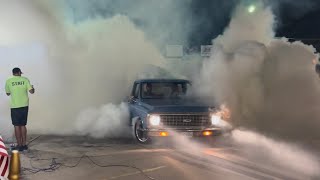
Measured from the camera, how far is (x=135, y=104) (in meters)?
11.3

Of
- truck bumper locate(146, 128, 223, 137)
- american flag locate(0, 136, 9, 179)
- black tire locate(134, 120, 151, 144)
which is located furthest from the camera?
black tire locate(134, 120, 151, 144)

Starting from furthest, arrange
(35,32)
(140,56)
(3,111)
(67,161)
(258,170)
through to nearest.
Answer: (140,56), (35,32), (3,111), (67,161), (258,170)

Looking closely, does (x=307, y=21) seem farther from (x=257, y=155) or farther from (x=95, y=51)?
(x=257, y=155)

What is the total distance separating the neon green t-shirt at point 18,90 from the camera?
969cm

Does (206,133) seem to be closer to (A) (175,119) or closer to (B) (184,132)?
(B) (184,132)


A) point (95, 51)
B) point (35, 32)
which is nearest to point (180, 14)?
point (95, 51)

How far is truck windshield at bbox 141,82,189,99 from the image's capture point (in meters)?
11.4

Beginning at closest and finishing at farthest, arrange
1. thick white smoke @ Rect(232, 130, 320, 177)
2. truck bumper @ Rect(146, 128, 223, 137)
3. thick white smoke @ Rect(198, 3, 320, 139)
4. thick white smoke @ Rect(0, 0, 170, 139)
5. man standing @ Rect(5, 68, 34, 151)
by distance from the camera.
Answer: thick white smoke @ Rect(232, 130, 320, 177) → man standing @ Rect(5, 68, 34, 151) → truck bumper @ Rect(146, 128, 223, 137) → thick white smoke @ Rect(198, 3, 320, 139) → thick white smoke @ Rect(0, 0, 170, 139)

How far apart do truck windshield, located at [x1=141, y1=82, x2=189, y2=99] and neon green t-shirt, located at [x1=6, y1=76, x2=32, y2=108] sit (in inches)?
114

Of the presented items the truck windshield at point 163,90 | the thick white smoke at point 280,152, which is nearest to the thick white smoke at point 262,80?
the thick white smoke at point 280,152

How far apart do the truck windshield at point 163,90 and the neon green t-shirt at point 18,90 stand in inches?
114

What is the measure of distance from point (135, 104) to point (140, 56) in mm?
4923

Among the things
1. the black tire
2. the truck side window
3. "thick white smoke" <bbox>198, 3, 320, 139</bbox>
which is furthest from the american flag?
"thick white smoke" <bbox>198, 3, 320, 139</bbox>

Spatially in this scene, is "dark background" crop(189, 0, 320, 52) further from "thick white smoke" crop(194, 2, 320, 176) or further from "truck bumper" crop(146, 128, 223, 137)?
"truck bumper" crop(146, 128, 223, 137)
